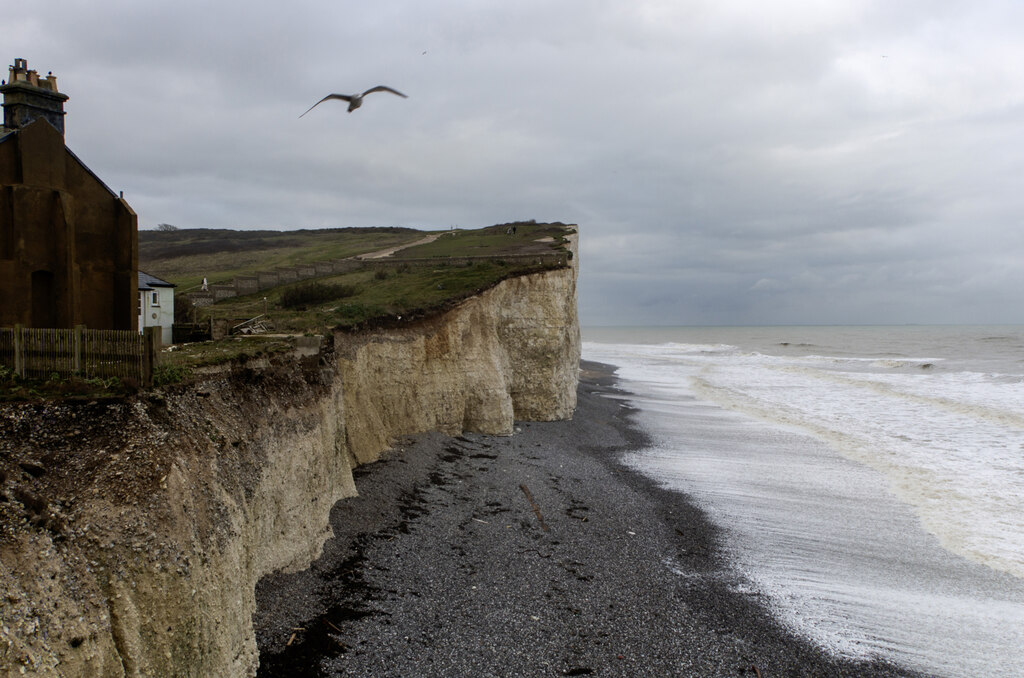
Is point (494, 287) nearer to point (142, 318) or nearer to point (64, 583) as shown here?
point (142, 318)

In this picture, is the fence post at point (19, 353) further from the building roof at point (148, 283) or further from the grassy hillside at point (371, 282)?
the building roof at point (148, 283)

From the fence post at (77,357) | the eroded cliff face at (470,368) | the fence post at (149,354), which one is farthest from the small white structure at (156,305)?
the fence post at (149,354)

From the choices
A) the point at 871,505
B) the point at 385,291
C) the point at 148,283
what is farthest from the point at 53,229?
the point at 871,505

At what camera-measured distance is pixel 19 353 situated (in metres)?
8.62

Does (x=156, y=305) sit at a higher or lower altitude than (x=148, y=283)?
lower

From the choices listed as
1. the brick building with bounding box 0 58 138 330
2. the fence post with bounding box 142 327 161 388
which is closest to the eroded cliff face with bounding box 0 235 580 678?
the fence post with bounding box 142 327 161 388

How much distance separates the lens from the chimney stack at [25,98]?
1075cm

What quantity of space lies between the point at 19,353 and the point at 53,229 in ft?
10.5

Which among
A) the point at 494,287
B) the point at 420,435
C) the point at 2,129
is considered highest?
the point at 2,129

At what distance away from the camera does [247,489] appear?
1027 centimetres

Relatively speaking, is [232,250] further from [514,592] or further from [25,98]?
[514,592]

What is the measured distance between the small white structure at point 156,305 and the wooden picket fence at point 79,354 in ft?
41.5

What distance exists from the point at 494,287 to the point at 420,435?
30.0 ft

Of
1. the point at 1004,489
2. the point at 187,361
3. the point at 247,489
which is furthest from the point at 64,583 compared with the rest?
the point at 1004,489
